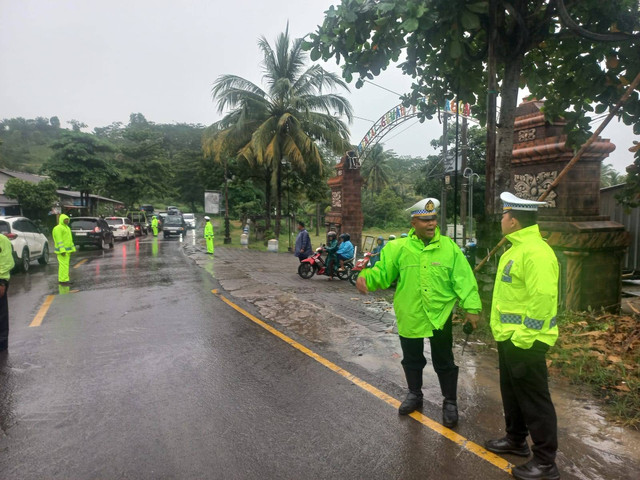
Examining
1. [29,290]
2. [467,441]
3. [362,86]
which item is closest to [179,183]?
[29,290]

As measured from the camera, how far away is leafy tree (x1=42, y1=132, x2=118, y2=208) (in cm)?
2930

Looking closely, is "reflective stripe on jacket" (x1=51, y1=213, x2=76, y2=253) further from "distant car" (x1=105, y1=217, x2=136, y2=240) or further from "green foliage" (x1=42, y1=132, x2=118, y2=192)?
"green foliage" (x1=42, y1=132, x2=118, y2=192)

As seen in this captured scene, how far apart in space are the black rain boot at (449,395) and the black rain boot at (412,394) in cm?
21

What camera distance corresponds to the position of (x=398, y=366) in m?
5.13

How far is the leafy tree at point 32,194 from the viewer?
1154 inches

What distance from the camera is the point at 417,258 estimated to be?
148 inches

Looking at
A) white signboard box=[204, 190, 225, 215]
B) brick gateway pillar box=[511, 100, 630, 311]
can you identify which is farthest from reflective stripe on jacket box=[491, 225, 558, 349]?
white signboard box=[204, 190, 225, 215]

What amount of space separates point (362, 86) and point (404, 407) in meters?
A: 4.57

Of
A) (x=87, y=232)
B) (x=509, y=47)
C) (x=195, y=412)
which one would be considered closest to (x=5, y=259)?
(x=195, y=412)

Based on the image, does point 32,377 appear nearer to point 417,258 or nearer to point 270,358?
point 270,358

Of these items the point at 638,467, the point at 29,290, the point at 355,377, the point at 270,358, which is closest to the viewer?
the point at 638,467

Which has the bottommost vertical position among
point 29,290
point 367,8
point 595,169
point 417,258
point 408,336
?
point 29,290

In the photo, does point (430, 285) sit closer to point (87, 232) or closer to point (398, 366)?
point (398, 366)

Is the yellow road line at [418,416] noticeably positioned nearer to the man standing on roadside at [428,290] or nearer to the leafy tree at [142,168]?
the man standing on roadside at [428,290]
